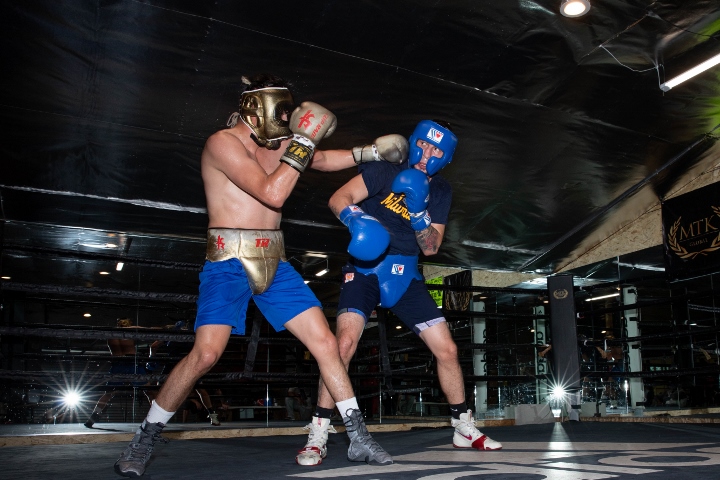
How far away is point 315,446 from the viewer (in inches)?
91.3

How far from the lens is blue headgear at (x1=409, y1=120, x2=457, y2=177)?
2947 mm

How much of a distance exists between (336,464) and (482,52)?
2702 millimetres

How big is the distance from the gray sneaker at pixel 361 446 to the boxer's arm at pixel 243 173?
777mm

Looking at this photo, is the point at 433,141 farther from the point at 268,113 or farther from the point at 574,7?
the point at 574,7

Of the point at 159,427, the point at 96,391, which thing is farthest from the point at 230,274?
the point at 96,391

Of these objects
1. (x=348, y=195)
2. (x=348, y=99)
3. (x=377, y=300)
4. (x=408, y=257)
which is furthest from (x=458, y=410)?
(x=348, y=99)

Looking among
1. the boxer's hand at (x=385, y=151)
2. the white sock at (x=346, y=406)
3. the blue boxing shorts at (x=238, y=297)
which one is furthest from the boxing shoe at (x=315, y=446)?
the boxer's hand at (x=385, y=151)

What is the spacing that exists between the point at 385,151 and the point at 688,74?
111 inches

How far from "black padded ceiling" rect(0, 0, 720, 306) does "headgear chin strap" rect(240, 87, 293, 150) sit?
124 centimetres

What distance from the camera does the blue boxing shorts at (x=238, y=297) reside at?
2273mm

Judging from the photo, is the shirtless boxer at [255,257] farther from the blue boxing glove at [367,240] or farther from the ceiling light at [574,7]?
the ceiling light at [574,7]

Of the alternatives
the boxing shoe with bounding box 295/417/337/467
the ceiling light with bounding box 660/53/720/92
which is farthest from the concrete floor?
the ceiling light with bounding box 660/53/720/92

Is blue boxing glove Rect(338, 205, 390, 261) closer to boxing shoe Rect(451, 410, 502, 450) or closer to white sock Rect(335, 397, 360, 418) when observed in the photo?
white sock Rect(335, 397, 360, 418)

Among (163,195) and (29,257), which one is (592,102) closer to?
(163,195)
